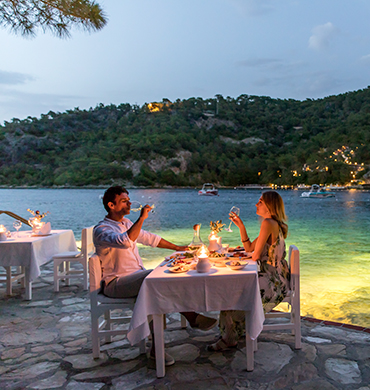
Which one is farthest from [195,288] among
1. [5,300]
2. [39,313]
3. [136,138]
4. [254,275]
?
[136,138]

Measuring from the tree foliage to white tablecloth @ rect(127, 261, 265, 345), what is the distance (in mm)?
4278

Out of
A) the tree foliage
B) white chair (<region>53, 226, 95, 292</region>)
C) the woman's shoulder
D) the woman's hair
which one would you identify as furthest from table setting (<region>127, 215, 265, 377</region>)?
the tree foliage

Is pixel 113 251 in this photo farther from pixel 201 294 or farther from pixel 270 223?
pixel 270 223

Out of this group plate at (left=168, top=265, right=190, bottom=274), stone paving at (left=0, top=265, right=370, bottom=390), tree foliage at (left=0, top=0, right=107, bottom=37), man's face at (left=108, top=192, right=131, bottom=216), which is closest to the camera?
stone paving at (left=0, top=265, right=370, bottom=390)

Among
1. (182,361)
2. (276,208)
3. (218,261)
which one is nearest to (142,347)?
(182,361)

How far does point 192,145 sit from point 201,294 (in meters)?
87.2

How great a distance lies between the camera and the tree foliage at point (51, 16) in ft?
16.3

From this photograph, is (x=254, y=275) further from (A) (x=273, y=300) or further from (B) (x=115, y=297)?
(B) (x=115, y=297)

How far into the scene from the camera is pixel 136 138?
284 feet

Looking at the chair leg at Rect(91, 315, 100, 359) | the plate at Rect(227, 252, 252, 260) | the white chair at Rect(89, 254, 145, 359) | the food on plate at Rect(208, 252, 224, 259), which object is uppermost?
the food on plate at Rect(208, 252, 224, 259)

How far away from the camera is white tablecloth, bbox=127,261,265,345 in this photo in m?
2.27

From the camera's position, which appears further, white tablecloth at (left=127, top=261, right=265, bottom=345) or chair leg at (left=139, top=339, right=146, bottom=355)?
chair leg at (left=139, top=339, right=146, bottom=355)

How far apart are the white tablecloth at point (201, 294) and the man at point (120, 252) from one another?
227 millimetres

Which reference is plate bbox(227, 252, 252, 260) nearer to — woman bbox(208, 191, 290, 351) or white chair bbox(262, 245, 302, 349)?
woman bbox(208, 191, 290, 351)
